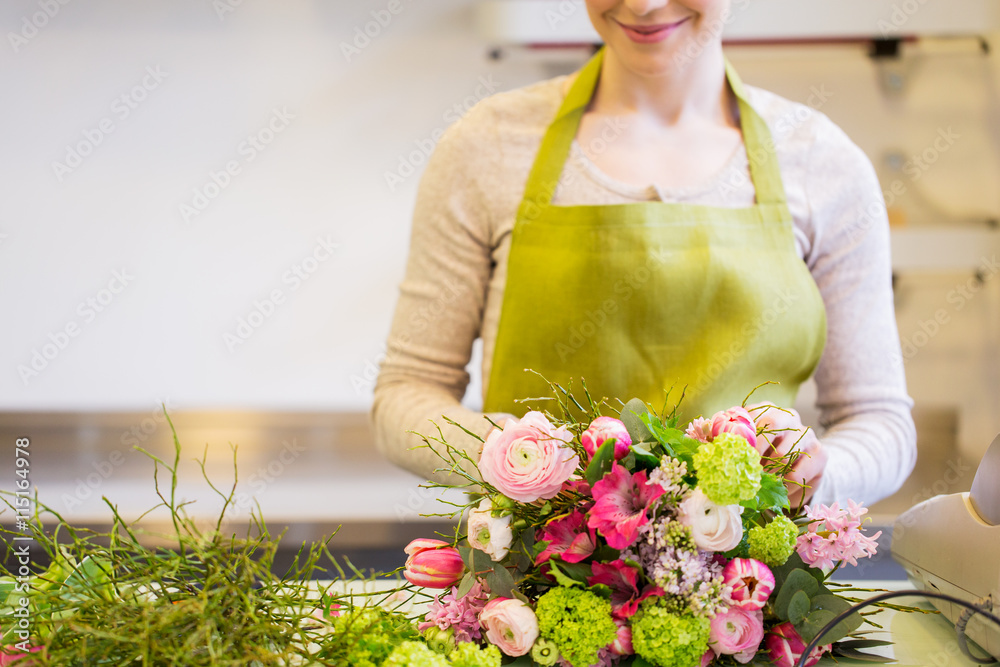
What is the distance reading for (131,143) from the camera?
7.04ft

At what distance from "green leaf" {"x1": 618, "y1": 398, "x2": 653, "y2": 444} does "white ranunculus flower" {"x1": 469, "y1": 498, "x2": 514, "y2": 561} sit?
102 millimetres

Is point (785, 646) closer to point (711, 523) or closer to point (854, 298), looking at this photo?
point (711, 523)

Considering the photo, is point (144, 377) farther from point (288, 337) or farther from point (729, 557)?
point (729, 557)

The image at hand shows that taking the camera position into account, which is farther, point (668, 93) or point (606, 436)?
point (668, 93)

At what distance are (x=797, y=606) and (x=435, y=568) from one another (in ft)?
0.82

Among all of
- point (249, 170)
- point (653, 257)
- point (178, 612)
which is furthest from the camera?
point (249, 170)

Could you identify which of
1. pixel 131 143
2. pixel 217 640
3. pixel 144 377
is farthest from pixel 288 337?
pixel 217 640

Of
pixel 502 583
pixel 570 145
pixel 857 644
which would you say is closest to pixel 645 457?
pixel 502 583

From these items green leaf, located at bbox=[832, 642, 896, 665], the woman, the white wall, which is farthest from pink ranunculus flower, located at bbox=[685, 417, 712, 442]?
the white wall

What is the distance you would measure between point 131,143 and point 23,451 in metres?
1.63

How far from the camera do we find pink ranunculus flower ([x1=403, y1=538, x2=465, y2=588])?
23.1 inches

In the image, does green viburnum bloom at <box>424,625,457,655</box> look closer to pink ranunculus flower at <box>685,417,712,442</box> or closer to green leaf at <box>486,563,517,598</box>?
green leaf at <box>486,563,517,598</box>

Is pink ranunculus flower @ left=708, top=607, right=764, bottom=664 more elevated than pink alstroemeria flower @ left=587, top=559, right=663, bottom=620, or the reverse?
pink alstroemeria flower @ left=587, top=559, right=663, bottom=620

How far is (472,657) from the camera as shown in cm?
52
